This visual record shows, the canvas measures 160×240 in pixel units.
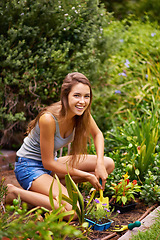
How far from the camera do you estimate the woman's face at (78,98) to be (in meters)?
2.34

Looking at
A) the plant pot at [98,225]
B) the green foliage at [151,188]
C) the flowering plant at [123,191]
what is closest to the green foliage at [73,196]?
the plant pot at [98,225]

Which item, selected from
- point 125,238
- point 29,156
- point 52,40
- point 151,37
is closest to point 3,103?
point 52,40

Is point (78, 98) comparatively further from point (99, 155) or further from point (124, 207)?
point (124, 207)

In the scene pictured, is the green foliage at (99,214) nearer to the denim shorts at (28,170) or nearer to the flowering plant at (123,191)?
the flowering plant at (123,191)

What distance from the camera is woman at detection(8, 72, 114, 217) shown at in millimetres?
2375

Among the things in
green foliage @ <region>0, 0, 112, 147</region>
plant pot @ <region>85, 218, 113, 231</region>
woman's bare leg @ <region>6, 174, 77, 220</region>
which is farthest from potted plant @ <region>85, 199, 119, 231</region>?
green foliage @ <region>0, 0, 112, 147</region>

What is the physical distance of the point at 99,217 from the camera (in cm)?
230

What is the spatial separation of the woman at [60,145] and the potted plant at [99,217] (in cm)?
18

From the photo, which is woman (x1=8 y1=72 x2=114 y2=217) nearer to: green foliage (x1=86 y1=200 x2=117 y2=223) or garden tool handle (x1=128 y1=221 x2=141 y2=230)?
green foliage (x1=86 y1=200 x2=117 y2=223)

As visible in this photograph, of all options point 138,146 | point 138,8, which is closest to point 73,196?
point 138,146

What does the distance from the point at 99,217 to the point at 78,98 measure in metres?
0.96

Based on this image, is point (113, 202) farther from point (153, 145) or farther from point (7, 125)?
point (7, 125)

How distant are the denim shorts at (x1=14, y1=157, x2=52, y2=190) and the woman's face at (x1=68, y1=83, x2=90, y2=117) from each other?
0.63 meters

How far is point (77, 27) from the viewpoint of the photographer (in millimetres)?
3770
